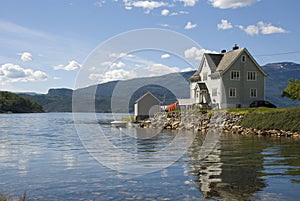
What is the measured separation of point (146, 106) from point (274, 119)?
134ft

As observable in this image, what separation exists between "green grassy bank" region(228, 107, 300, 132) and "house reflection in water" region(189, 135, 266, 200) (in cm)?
1931

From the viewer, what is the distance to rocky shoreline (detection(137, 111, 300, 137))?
45.1 meters

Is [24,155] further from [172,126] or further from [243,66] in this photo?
[243,66]

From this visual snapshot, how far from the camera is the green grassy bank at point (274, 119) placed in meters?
42.6

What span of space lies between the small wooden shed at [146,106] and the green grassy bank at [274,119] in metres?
31.5

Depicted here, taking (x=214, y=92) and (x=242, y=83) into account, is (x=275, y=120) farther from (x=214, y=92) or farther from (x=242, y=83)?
(x=214, y=92)

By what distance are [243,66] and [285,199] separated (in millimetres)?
52144

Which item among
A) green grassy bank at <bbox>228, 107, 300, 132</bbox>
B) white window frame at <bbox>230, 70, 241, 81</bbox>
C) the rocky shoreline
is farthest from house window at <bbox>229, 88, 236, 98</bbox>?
green grassy bank at <bbox>228, 107, 300, 132</bbox>

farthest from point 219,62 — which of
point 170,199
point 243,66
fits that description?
point 170,199

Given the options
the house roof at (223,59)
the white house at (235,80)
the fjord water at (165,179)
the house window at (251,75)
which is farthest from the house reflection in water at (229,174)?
the house window at (251,75)

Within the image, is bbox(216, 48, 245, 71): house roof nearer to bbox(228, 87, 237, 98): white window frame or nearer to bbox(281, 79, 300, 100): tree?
bbox(228, 87, 237, 98): white window frame

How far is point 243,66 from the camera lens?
207 feet

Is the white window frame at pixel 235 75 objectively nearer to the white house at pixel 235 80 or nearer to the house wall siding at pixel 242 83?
the white house at pixel 235 80

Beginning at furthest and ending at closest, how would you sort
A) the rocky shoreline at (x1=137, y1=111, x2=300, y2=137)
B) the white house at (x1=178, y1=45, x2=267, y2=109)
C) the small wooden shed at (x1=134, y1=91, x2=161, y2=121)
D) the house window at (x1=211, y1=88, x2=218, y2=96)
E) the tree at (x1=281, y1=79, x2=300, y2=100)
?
the small wooden shed at (x1=134, y1=91, x2=161, y2=121), the house window at (x1=211, y1=88, x2=218, y2=96), the white house at (x1=178, y1=45, x2=267, y2=109), the tree at (x1=281, y1=79, x2=300, y2=100), the rocky shoreline at (x1=137, y1=111, x2=300, y2=137)
